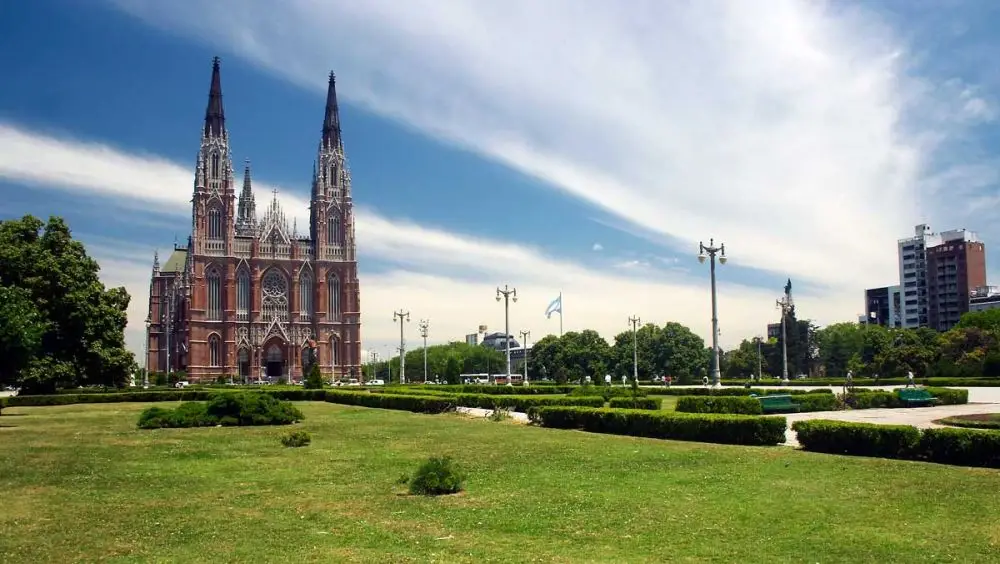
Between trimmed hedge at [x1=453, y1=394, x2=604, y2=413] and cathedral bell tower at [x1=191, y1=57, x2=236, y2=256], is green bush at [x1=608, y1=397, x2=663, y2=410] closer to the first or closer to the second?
trimmed hedge at [x1=453, y1=394, x2=604, y2=413]

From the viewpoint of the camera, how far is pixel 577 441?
827 inches

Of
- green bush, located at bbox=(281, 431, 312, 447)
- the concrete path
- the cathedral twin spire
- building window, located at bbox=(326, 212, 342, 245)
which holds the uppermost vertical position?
the cathedral twin spire

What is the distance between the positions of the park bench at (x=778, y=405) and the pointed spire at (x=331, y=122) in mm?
103394

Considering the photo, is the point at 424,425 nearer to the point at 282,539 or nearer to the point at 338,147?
the point at 282,539

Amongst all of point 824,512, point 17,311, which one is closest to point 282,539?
point 824,512

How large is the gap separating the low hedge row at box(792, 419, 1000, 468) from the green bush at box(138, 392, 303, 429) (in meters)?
18.4

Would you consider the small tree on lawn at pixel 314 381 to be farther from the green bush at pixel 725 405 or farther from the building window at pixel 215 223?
the building window at pixel 215 223

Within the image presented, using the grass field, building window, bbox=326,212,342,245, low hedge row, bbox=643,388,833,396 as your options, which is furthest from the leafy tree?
building window, bbox=326,212,342,245

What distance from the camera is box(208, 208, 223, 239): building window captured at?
114 meters

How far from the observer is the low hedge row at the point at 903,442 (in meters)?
15.0

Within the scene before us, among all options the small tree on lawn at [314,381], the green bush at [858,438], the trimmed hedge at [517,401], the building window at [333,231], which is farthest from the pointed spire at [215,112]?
the green bush at [858,438]

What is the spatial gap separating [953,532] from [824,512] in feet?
5.38

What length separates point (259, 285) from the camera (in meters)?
Answer: 115

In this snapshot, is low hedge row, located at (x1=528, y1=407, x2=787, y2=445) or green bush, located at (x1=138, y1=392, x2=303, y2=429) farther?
green bush, located at (x1=138, y1=392, x2=303, y2=429)
